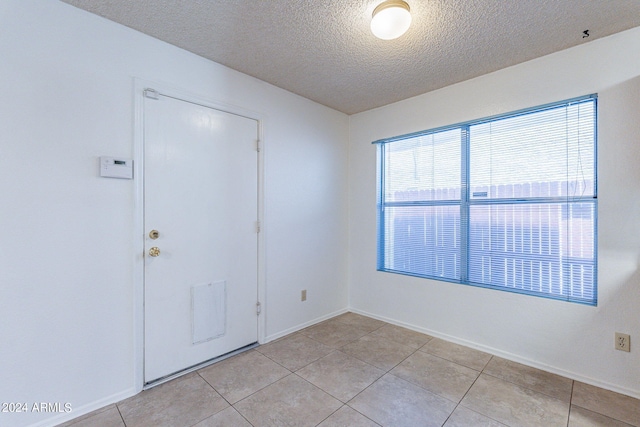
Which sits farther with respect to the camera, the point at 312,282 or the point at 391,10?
the point at 312,282

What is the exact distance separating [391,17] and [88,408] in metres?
3.02

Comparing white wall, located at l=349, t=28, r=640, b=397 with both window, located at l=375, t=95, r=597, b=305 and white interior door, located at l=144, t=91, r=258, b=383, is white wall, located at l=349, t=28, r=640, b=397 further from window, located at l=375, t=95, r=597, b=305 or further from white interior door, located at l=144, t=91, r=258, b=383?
white interior door, located at l=144, t=91, r=258, b=383

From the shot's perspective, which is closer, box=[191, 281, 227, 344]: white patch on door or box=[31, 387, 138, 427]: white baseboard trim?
box=[31, 387, 138, 427]: white baseboard trim

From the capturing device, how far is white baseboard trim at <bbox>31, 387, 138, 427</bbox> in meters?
1.61

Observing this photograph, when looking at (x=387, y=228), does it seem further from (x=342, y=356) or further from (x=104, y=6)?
(x=104, y=6)

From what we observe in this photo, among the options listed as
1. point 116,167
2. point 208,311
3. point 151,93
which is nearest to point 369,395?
point 208,311

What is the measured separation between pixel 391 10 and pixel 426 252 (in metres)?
2.21

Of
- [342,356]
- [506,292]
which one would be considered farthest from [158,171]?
[506,292]

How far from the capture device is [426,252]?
296 centimetres

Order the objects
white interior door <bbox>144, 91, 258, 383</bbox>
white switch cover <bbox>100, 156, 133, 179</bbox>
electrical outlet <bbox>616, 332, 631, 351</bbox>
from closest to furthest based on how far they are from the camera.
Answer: white switch cover <bbox>100, 156, 133, 179</bbox>
electrical outlet <bbox>616, 332, 631, 351</bbox>
white interior door <bbox>144, 91, 258, 383</bbox>

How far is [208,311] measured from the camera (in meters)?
2.30

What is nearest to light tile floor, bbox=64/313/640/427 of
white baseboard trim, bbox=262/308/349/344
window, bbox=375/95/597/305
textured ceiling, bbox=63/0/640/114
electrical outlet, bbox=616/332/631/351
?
white baseboard trim, bbox=262/308/349/344

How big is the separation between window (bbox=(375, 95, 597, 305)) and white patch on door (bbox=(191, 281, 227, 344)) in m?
1.88

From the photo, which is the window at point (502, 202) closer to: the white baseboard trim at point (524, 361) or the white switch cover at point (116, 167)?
the white baseboard trim at point (524, 361)
